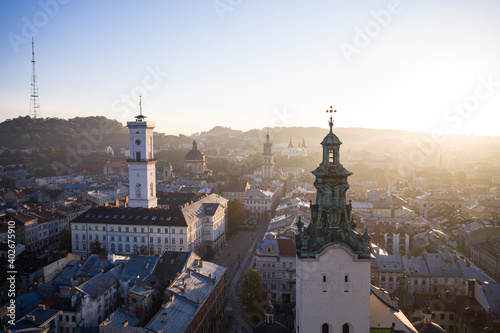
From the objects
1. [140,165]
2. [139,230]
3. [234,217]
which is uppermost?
[140,165]

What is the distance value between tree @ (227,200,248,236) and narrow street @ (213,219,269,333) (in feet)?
4.58

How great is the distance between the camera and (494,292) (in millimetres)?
36688

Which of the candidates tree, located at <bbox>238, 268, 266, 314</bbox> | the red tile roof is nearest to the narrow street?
tree, located at <bbox>238, 268, 266, 314</bbox>

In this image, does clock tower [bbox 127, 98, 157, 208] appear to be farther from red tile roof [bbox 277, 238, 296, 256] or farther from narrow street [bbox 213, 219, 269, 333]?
red tile roof [bbox 277, 238, 296, 256]

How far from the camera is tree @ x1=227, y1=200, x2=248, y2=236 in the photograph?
7431cm

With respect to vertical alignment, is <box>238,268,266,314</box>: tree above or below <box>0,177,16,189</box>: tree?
below

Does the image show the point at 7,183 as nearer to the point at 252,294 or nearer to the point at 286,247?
the point at 286,247

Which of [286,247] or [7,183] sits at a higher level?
[7,183]

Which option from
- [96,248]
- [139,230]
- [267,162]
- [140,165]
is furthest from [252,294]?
[267,162]

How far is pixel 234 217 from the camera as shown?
7569cm

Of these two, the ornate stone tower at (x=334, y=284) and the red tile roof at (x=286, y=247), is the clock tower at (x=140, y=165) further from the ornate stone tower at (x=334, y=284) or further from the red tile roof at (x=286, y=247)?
the ornate stone tower at (x=334, y=284)

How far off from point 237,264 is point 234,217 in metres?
20.2

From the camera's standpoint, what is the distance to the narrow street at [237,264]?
128ft

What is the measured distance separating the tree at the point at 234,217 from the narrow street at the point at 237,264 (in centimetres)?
140
